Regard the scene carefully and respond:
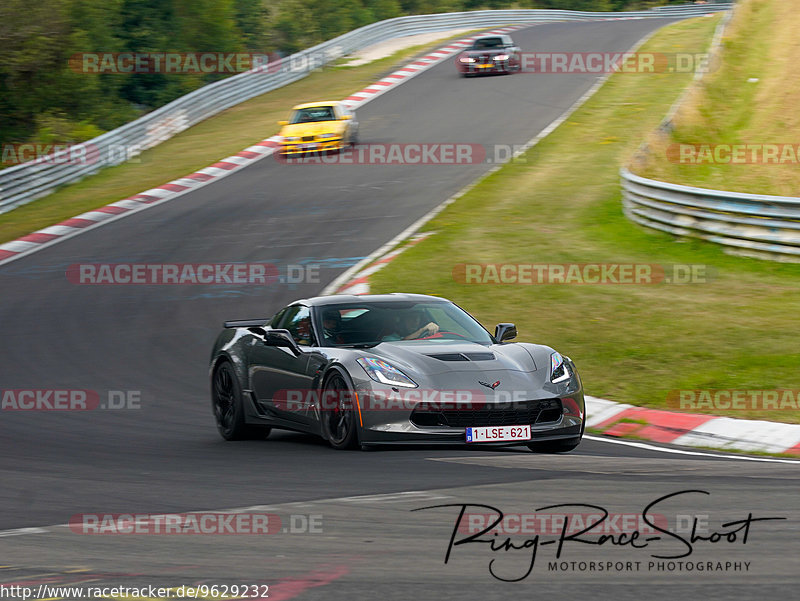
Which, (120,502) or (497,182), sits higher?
(120,502)

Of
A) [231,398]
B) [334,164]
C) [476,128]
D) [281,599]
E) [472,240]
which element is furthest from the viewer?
[476,128]

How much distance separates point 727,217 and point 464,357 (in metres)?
9.81

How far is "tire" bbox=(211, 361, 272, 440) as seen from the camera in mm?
10219

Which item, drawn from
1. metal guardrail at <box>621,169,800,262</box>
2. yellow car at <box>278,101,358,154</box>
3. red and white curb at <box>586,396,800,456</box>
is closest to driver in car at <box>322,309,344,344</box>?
red and white curb at <box>586,396,800,456</box>

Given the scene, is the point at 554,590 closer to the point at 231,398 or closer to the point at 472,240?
the point at 231,398

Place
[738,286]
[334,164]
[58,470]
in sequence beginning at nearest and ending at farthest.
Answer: [58,470] → [738,286] → [334,164]

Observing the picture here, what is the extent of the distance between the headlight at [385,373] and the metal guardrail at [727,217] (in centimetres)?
920

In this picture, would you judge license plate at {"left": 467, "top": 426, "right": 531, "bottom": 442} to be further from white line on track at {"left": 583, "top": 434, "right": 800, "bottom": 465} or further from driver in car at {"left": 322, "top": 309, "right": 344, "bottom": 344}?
driver in car at {"left": 322, "top": 309, "right": 344, "bottom": 344}

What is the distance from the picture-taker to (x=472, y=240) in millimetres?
20062

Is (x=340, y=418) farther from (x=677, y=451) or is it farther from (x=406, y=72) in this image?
(x=406, y=72)

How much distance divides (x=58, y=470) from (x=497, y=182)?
1842 centimetres

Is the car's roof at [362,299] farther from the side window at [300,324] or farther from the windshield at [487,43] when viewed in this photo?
the windshield at [487,43]

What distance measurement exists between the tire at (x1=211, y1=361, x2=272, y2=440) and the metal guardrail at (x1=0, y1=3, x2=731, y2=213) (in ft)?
55.4

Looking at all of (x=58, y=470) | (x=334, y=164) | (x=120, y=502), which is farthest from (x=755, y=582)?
(x=334, y=164)
